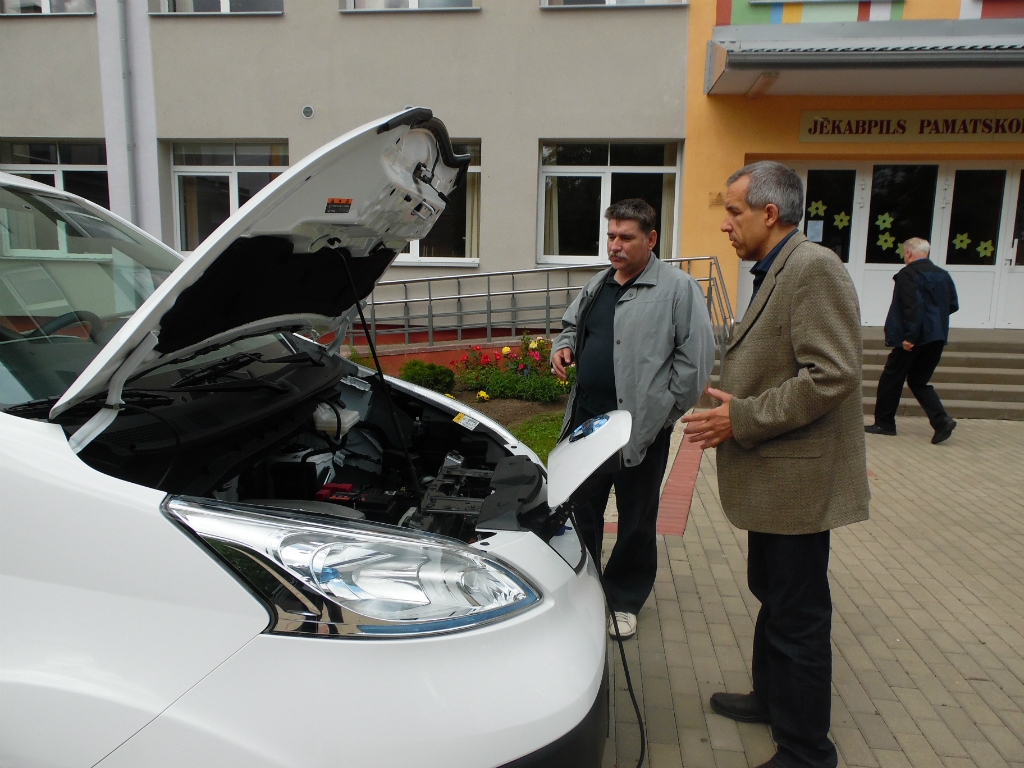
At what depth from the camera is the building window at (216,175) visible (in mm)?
10617

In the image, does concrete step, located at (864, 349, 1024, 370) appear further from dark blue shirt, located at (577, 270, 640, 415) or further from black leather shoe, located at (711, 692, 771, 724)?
black leather shoe, located at (711, 692, 771, 724)

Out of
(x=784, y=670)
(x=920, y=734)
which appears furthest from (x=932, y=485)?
A: (x=784, y=670)

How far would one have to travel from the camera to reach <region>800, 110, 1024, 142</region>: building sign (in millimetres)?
9258

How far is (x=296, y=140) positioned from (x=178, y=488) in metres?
9.25

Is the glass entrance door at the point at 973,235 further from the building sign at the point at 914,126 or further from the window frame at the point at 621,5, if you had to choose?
the window frame at the point at 621,5

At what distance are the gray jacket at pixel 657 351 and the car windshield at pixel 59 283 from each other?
1902mm

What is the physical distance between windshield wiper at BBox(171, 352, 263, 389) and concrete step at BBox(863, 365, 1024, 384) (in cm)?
753

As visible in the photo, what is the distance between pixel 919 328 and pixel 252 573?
268 inches

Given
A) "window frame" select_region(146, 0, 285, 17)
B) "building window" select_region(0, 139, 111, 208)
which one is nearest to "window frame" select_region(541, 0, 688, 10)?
"window frame" select_region(146, 0, 285, 17)

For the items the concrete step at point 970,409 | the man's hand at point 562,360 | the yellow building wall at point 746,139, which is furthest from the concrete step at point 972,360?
the man's hand at point 562,360

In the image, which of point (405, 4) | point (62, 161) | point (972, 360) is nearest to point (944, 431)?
point (972, 360)

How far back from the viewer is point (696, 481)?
5664 millimetres

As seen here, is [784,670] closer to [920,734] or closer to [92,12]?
[920,734]

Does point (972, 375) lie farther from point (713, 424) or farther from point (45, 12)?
point (45, 12)
